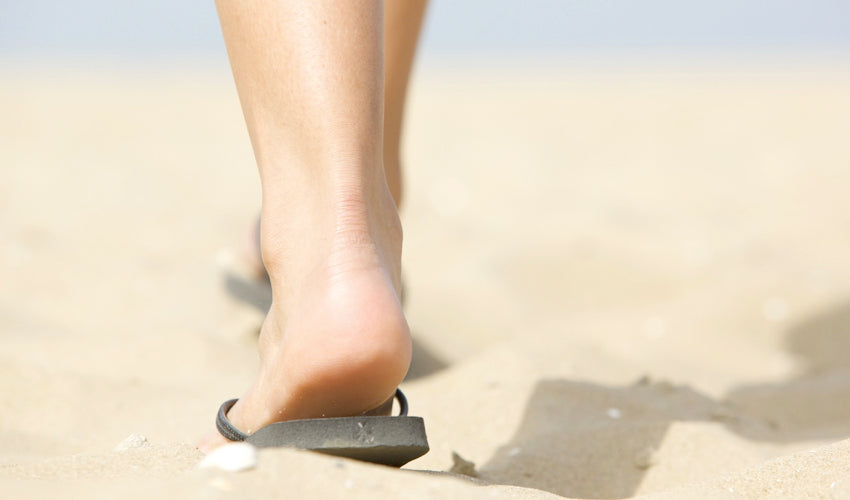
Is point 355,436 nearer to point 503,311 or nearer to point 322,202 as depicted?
point 322,202

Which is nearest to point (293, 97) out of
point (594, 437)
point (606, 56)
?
point (594, 437)

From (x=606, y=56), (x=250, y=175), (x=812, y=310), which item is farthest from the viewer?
(x=606, y=56)

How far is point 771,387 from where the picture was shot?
173 centimetres

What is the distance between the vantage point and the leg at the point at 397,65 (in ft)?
4.64

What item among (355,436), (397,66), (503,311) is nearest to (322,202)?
(355,436)

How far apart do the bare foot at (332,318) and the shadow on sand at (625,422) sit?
315mm

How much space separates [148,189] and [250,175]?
843mm

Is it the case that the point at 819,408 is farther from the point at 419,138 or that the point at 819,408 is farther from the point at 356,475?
the point at 419,138

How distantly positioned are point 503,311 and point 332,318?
1.51 metres

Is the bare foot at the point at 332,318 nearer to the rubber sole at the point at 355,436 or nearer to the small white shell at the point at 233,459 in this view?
the rubber sole at the point at 355,436

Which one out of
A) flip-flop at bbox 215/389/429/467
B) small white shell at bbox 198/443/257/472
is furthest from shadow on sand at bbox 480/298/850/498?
small white shell at bbox 198/443/257/472

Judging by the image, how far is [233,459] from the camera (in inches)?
31.9

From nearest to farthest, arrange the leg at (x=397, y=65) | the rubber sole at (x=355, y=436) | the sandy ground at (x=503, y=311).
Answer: the rubber sole at (x=355, y=436) < the sandy ground at (x=503, y=311) < the leg at (x=397, y=65)

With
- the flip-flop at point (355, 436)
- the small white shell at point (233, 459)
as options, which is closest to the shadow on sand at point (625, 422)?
the flip-flop at point (355, 436)
